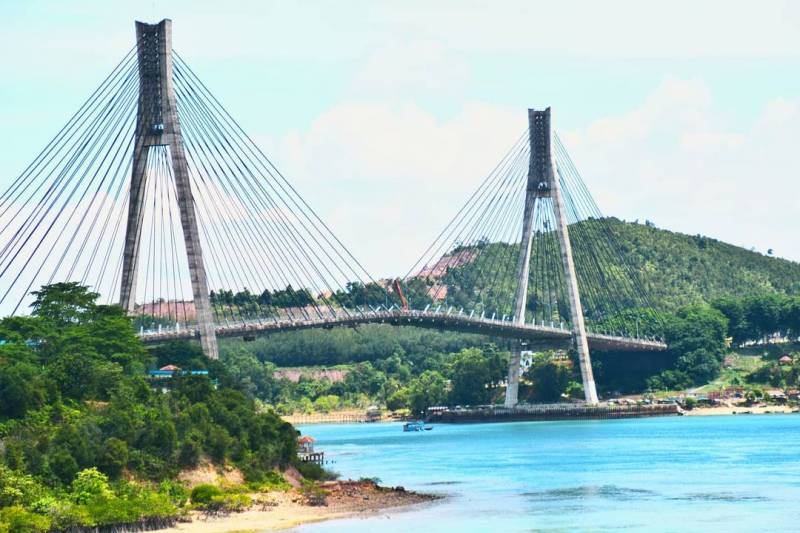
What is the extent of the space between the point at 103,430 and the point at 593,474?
30.9 meters

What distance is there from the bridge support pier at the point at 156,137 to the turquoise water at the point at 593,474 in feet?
57.3

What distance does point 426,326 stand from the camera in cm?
14212

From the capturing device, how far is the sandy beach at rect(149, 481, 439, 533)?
66062 millimetres

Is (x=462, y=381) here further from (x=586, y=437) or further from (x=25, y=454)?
(x=25, y=454)

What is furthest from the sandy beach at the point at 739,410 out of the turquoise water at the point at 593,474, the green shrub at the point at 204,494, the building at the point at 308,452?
Result: the green shrub at the point at 204,494

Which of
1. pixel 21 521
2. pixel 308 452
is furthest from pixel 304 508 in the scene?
pixel 308 452

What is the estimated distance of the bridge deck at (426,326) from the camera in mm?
116000

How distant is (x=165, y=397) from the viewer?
8400cm

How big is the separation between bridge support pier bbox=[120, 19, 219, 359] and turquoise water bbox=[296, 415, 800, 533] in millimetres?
17467

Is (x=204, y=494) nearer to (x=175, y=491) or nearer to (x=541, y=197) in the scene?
(x=175, y=491)

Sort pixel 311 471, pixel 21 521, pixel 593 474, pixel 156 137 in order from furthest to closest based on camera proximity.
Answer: pixel 156 137 → pixel 593 474 → pixel 311 471 → pixel 21 521

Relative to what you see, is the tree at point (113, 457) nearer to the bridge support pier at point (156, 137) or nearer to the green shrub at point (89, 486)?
the green shrub at point (89, 486)

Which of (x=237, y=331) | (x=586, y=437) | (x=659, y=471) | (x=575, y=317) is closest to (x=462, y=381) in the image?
(x=575, y=317)

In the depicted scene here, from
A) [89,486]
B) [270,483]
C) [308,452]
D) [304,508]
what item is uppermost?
[308,452]
